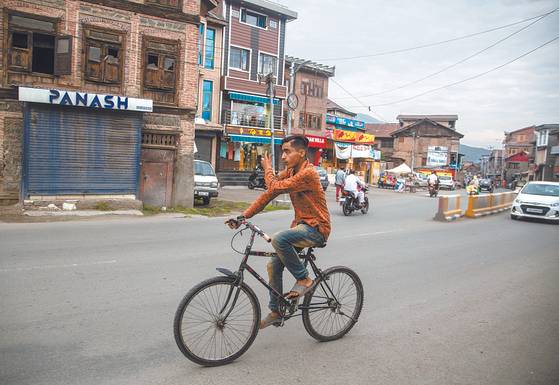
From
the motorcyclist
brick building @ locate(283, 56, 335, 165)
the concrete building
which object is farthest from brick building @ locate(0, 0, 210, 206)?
the concrete building

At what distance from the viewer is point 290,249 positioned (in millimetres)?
4391

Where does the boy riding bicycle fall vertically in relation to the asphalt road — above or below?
above

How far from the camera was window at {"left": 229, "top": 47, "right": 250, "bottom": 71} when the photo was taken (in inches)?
1399

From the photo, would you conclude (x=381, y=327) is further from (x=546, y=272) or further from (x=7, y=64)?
(x=7, y=64)

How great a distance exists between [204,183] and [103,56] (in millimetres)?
6481

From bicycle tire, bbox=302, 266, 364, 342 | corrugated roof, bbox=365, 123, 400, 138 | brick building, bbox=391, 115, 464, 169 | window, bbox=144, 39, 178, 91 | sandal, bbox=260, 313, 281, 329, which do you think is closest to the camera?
sandal, bbox=260, 313, 281, 329

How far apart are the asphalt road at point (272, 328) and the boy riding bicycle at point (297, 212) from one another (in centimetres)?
64

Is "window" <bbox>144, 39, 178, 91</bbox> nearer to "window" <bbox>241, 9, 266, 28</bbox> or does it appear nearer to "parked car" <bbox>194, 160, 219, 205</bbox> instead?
"parked car" <bbox>194, 160, 219, 205</bbox>

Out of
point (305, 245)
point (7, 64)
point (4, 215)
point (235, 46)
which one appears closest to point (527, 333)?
point (305, 245)

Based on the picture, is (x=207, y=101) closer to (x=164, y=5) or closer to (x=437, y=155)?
(x=164, y=5)

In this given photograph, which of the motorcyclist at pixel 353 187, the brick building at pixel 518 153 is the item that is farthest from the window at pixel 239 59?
the brick building at pixel 518 153

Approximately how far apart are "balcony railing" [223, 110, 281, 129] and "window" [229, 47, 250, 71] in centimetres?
361

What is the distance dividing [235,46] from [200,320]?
3378 centimetres

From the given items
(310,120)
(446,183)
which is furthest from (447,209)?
(446,183)
